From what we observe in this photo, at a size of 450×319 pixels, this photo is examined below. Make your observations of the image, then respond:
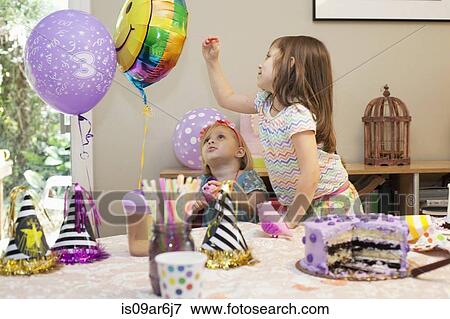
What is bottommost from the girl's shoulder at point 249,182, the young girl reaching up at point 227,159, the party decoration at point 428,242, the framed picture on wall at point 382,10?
the party decoration at point 428,242

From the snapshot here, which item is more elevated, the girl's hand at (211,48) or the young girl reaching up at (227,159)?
the girl's hand at (211,48)

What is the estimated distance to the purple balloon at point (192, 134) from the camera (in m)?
2.50

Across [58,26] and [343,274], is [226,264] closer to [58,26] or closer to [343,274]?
[343,274]

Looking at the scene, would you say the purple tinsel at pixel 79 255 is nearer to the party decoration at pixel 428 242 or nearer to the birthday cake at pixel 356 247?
the birthday cake at pixel 356 247

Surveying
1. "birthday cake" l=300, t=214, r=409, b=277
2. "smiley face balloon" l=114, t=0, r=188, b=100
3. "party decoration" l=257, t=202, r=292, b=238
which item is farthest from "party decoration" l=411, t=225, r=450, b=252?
"smiley face balloon" l=114, t=0, r=188, b=100

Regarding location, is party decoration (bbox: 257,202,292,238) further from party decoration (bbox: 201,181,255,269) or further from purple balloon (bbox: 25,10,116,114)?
purple balloon (bbox: 25,10,116,114)

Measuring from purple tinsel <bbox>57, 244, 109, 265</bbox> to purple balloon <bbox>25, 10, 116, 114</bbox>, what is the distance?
468 mm

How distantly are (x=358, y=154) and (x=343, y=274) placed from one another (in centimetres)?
197

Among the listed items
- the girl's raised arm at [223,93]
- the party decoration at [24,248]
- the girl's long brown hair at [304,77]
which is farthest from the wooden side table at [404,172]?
the party decoration at [24,248]

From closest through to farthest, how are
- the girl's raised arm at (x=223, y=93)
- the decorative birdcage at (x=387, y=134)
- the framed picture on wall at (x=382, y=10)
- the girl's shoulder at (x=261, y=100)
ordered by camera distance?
1. the girl's shoulder at (x=261, y=100)
2. the girl's raised arm at (x=223, y=93)
3. the decorative birdcage at (x=387, y=134)
4. the framed picture on wall at (x=382, y=10)

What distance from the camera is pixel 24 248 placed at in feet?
3.39

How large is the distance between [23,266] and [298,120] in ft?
2.49
